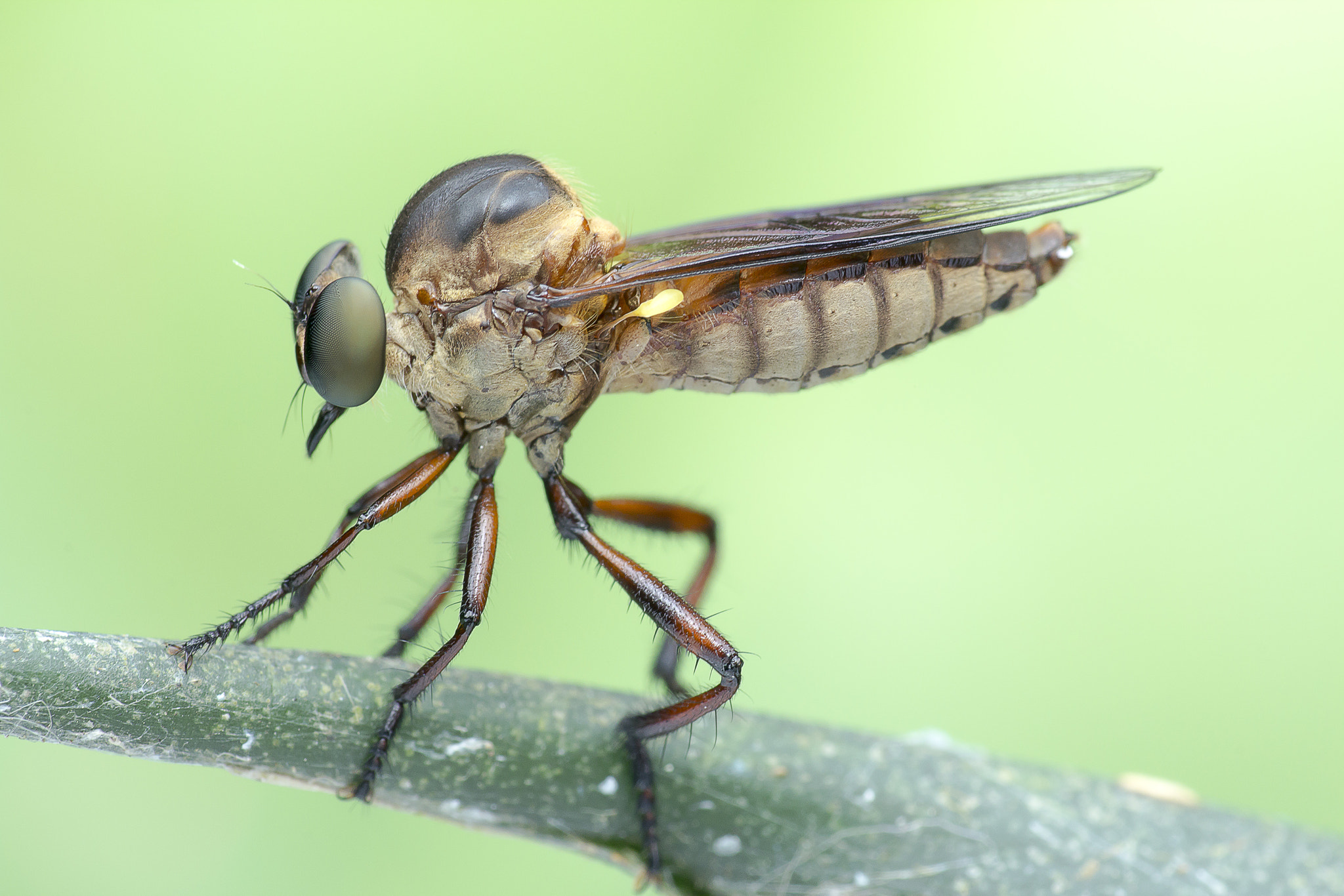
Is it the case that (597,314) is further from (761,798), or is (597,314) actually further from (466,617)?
(761,798)

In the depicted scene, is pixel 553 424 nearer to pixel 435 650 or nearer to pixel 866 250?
pixel 435 650

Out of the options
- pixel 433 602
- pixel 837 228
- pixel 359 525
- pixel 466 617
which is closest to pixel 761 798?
pixel 466 617

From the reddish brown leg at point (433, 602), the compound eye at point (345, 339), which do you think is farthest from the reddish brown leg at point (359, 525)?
the compound eye at point (345, 339)

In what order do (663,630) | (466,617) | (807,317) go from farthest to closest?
(807,317), (663,630), (466,617)

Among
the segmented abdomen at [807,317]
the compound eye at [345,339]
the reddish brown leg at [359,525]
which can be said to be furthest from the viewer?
the segmented abdomen at [807,317]

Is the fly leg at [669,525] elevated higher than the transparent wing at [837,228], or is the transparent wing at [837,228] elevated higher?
the transparent wing at [837,228]

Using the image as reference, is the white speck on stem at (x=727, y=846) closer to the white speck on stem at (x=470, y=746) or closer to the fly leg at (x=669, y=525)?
the white speck on stem at (x=470, y=746)
